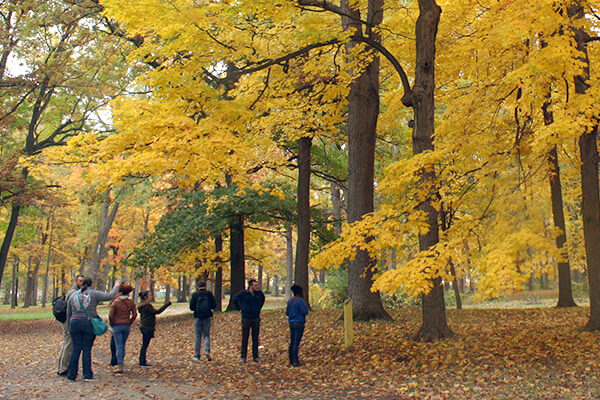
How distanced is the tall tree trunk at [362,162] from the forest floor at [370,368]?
71 cm

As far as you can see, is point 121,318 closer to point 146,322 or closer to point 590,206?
point 146,322

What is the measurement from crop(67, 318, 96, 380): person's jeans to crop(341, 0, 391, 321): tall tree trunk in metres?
7.02

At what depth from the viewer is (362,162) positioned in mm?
14586

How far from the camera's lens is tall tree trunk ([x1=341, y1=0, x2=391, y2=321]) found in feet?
46.2

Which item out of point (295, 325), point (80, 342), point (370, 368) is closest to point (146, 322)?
point (80, 342)

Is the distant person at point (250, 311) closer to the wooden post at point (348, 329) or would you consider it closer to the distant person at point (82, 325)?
the wooden post at point (348, 329)

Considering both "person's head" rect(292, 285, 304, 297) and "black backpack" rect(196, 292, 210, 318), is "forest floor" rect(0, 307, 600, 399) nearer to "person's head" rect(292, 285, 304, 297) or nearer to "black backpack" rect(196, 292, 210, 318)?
"black backpack" rect(196, 292, 210, 318)

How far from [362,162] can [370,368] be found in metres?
6.43

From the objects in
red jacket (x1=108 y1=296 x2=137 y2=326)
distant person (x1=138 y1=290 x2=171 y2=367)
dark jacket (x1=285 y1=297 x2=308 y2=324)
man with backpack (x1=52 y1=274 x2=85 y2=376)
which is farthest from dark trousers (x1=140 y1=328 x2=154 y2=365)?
dark jacket (x1=285 y1=297 x2=308 y2=324)

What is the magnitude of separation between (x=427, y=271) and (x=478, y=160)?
347cm

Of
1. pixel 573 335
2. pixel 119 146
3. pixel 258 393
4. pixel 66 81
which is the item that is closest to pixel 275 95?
pixel 119 146

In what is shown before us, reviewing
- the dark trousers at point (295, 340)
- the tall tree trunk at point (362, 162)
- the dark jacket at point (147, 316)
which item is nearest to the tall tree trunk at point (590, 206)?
the tall tree trunk at point (362, 162)

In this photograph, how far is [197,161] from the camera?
968 cm

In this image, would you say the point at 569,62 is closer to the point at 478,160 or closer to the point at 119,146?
the point at 478,160
